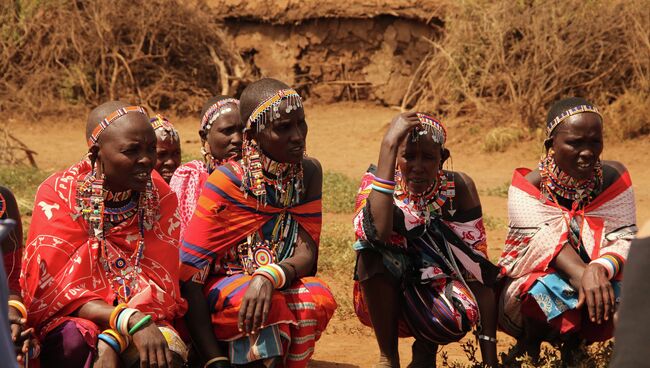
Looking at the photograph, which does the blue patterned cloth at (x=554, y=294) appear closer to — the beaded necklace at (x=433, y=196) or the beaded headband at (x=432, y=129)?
the beaded necklace at (x=433, y=196)

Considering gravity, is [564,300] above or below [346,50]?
below

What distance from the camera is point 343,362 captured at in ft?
18.5

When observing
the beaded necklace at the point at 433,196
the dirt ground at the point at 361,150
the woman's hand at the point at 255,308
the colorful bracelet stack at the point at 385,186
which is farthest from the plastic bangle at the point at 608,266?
the woman's hand at the point at 255,308

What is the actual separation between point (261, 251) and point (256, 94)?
2.55 feet

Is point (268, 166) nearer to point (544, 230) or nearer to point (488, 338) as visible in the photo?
point (488, 338)

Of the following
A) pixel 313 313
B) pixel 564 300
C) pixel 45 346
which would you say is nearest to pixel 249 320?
pixel 313 313

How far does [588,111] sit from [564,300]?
980 millimetres

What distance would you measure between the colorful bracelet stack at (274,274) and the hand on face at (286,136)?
0.54m

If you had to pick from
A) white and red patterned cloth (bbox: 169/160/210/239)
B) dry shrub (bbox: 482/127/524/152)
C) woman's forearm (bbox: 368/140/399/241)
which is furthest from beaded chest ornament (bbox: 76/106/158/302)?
dry shrub (bbox: 482/127/524/152)

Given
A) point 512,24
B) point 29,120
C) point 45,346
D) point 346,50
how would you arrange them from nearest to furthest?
point 45,346 → point 512,24 → point 29,120 → point 346,50

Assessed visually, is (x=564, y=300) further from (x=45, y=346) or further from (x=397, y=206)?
(x=45, y=346)

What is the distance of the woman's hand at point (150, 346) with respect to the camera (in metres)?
3.98

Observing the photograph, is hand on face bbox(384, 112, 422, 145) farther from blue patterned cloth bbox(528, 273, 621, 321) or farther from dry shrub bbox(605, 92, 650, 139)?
dry shrub bbox(605, 92, 650, 139)

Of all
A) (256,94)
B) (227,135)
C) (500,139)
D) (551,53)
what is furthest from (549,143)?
(551,53)
